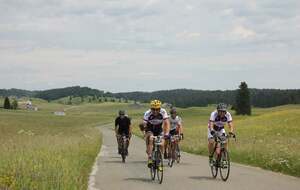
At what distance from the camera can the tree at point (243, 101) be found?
142 m

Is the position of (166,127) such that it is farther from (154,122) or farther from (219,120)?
(219,120)

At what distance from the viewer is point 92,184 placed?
50.5ft

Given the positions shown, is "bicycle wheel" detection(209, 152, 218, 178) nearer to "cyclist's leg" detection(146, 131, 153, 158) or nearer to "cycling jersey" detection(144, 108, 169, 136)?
"cycling jersey" detection(144, 108, 169, 136)

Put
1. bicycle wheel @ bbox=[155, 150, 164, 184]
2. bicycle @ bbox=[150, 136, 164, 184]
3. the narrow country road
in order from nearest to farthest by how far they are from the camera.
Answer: the narrow country road < bicycle wheel @ bbox=[155, 150, 164, 184] < bicycle @ bbox=[150, 136, 164, 184]

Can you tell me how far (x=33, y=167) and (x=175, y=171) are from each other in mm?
6102

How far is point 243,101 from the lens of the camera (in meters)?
143

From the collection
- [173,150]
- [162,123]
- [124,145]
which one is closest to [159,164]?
[162,123]

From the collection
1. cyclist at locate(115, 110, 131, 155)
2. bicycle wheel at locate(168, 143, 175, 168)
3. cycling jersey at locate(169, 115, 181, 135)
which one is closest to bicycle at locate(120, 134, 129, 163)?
cyclist at locate(115, 110, 131, 155)

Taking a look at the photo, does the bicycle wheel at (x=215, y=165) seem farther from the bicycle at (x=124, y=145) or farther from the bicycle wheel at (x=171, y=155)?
the bicycle at (x=124, y=145)

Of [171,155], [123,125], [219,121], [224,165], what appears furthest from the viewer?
[123,125]

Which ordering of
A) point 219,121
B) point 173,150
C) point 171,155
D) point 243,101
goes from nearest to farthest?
point 219,121
point 171,155
point 173,150
point 243,101

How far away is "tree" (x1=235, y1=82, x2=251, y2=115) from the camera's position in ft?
464

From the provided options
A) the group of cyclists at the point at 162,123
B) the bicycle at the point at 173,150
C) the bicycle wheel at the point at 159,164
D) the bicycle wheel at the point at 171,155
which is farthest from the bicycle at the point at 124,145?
the bicycle wheel at the point at 159,164

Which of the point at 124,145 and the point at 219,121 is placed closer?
the point at 219,121
